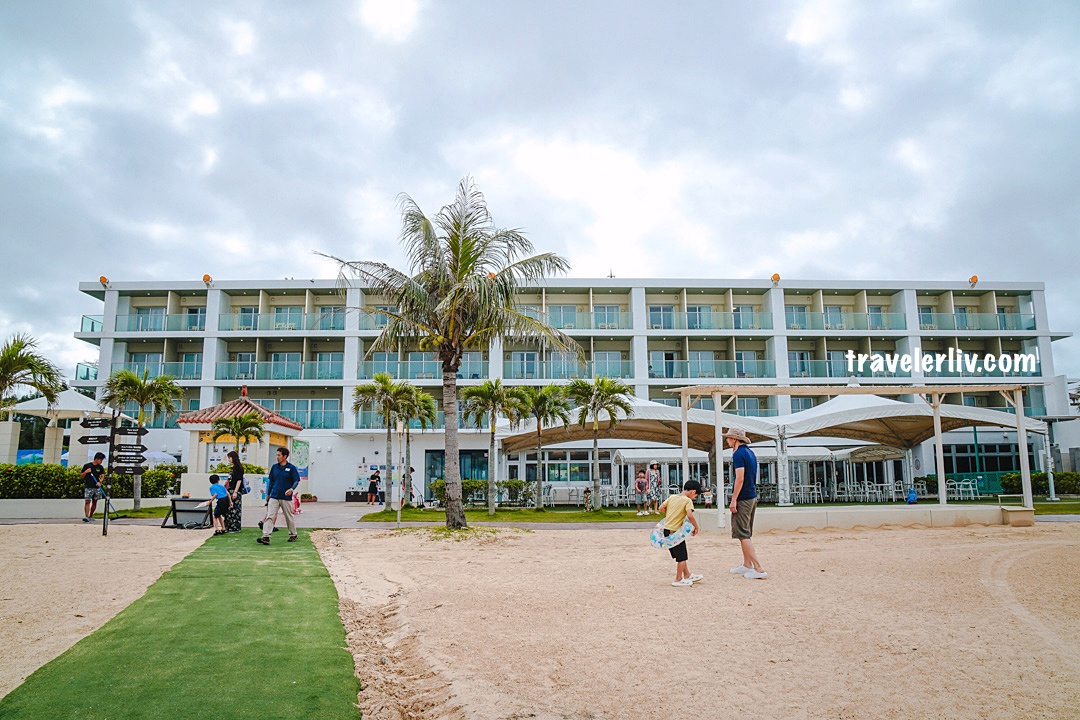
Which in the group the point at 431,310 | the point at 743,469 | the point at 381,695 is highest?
the point at 431,310

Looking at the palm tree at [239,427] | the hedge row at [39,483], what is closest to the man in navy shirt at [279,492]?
the hedge row at [39,483]

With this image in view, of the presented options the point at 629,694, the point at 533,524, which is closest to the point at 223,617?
the point at 629,694

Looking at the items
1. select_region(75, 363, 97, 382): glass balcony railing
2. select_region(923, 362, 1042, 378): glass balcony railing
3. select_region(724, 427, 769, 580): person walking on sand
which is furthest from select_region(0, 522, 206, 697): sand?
select_region(923, 362, 1042, 378): glass balcony railing

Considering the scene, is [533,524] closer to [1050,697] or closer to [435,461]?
[1050,697]

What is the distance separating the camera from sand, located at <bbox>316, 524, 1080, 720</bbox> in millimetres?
4383

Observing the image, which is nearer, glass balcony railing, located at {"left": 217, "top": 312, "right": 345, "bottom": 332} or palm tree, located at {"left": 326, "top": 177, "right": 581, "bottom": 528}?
palm tree, located at {"left": 326, "top": 177, "right": 581, "bottom": 528}

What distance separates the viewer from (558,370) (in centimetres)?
3834

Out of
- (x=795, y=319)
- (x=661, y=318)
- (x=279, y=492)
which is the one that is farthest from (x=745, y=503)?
(x=795, y=319)

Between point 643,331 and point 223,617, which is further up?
point 643,331

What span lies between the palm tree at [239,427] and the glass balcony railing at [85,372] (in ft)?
67.2

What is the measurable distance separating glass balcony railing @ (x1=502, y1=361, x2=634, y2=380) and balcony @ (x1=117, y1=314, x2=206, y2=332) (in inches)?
634

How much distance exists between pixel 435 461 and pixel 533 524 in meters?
18.0

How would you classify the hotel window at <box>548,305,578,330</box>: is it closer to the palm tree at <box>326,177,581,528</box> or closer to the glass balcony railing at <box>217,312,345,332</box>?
the glass balcony railing at <box>217,312,345,332</box>

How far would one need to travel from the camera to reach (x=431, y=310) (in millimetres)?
15977
